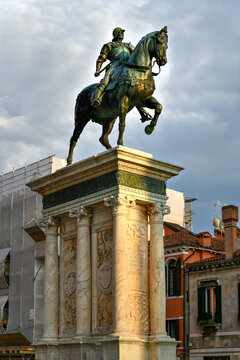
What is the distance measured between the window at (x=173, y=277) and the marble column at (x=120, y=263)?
2467 cm

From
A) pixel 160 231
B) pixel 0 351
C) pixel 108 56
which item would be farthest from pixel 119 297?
pixel 0 351

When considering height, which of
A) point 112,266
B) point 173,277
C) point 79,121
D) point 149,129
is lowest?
point 112,266

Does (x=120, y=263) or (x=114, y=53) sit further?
(x=114, y=53)

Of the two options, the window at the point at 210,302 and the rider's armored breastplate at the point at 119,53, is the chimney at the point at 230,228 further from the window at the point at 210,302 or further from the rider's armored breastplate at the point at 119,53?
the rider's armored breastplate at the point at 119,53

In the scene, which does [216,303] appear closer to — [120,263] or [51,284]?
[51,284]

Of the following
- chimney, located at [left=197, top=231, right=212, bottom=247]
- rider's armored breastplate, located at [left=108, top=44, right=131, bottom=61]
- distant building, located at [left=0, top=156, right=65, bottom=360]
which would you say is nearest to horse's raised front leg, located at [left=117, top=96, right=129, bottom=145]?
rider's armored breastplate, located at [left=108, top=44, right=131, bottom=61]

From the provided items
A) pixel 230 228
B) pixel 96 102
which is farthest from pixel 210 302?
pixel 96 102

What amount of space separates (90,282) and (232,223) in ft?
75.4

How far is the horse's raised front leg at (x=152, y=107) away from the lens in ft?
60.9

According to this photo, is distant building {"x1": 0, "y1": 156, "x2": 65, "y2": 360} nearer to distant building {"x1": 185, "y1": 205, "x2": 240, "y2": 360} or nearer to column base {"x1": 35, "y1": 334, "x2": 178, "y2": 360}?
distant building {"x1": 185, "y1": 205, "x2": 240, "y2": 360}

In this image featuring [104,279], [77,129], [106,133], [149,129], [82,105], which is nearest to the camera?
[104,279]

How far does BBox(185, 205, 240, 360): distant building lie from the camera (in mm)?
37469

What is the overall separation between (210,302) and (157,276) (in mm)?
22686

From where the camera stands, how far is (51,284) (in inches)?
755
